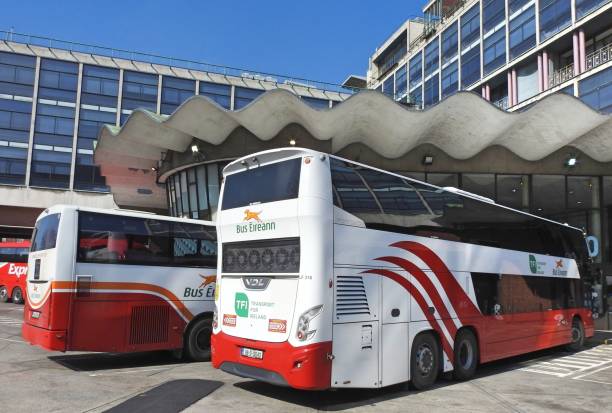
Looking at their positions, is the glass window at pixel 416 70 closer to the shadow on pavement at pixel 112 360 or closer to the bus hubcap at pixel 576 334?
the bus hubcap at pixel 576 334

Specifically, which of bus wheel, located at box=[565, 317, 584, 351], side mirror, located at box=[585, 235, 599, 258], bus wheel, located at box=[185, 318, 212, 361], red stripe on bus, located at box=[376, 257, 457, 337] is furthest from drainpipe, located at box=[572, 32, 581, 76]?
bus wheel, located at box=[185, 318, 212, 361]

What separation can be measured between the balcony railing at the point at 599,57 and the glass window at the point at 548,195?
69.3 ft

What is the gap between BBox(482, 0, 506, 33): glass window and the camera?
162ft

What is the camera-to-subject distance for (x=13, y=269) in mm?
29375

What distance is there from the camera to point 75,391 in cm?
805

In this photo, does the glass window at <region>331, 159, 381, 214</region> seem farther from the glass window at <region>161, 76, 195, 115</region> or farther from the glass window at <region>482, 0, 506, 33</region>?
the glass window at <region>161, 76, 195, 115</region>

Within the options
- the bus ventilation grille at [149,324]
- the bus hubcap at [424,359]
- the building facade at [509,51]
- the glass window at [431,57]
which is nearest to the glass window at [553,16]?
the building facade at [509,51]

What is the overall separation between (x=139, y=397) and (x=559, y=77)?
148 feet

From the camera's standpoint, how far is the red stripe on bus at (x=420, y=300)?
8422 millimetres

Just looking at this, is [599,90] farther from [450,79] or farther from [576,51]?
[450,79]

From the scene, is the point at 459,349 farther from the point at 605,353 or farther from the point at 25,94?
the point at 25,94

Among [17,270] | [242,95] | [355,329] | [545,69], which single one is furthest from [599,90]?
[17,270]

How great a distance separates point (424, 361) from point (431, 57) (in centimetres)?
5879

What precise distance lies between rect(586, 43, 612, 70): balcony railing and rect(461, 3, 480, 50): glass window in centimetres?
1455
